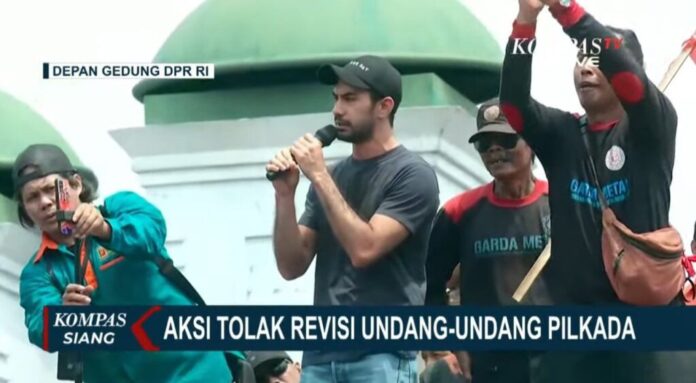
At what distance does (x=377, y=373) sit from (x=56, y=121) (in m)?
2.10

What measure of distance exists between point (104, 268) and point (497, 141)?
115cm

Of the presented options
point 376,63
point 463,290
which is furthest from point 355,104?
point 463,290

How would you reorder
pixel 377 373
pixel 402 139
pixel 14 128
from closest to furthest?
1. pixel 377 373
2. pixel 402 139
3. pixel 14 128

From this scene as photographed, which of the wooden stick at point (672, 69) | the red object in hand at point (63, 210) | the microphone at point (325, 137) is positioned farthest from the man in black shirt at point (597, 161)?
the red object in hand at point (63, 210)

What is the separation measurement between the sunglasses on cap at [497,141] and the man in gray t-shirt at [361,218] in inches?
8.0

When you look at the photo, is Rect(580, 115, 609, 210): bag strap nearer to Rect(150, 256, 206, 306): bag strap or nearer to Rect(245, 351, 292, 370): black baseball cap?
Rect(150, 256, 206, 306): bag strap

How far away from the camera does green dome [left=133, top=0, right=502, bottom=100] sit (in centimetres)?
711

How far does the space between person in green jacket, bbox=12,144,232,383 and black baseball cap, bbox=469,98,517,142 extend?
0.92 meters

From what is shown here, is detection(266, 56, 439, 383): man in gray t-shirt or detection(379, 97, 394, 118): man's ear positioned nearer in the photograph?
detection(266, 56, 439, 383): man in gray t-shirt

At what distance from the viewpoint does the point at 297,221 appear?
19.3 feet

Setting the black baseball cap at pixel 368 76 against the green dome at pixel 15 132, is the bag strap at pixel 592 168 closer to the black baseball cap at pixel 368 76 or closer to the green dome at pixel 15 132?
the black baseball cap at pixel 368 76

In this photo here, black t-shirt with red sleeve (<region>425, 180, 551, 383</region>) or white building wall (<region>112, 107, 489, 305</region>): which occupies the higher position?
white building wall (<region>112, 107, 489, 305</region>)

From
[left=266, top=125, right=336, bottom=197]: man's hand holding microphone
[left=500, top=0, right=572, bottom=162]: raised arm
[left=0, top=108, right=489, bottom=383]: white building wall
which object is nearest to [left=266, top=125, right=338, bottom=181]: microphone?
[left=266, top=125, right=336, bottom=197]: man's hand holding microphone

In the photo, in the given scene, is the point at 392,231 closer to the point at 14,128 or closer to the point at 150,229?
the point at 150,229
